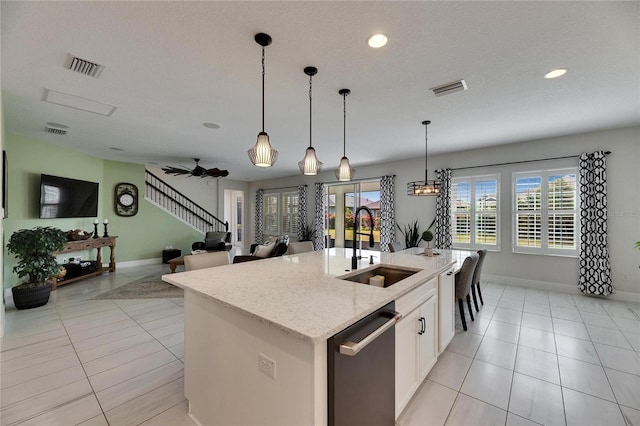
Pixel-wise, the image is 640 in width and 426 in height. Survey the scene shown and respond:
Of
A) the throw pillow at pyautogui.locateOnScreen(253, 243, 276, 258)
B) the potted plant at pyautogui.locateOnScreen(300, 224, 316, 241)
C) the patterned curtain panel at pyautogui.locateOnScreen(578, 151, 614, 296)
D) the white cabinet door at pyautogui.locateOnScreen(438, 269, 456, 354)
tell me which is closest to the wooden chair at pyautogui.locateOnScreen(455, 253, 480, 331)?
the white cabinet door at pyautogui.locateOnScreen(438, 269, 456, 354)

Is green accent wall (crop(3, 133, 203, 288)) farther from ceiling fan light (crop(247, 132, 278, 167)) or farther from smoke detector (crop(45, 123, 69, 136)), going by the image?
ceiling fan light (crop(247, 132, 278, 167))

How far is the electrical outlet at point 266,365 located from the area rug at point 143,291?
383cm

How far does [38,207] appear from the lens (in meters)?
4.66

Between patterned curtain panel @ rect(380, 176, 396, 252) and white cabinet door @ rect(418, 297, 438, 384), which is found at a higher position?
patterned curtain panel @ rect(380, 176, 396, 252)

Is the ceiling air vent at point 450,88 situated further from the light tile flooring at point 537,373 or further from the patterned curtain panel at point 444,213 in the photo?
the patterned curtain panel at point 444,213

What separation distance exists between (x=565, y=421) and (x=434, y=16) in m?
2.92

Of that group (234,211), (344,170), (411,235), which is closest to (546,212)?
(411,235)

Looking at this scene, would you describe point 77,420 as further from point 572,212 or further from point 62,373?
point 572,212

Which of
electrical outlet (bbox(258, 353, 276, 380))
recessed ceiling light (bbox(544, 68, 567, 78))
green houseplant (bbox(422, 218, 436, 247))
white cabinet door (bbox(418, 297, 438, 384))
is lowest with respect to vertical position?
white cabinet door (bbox(418, 297, 438, 384))

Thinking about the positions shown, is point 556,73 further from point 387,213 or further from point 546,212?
point 387,213

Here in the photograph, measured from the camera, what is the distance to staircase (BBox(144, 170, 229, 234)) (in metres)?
7.59

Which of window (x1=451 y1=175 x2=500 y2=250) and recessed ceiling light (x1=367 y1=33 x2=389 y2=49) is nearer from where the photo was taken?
recessed ceiling light (x1=367 y1=33 x2=389 y2=49)

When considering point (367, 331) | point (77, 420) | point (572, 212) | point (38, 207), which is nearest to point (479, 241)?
point (572, 212)

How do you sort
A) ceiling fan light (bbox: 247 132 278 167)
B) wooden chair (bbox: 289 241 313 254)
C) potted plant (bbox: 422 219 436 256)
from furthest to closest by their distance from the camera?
1. wooden chair (bbox: 289 241 313 254)
2. potted plant (bbox: 422 219 436 256)
3. ceiling fan light (bbox: 247 132 278 167)
